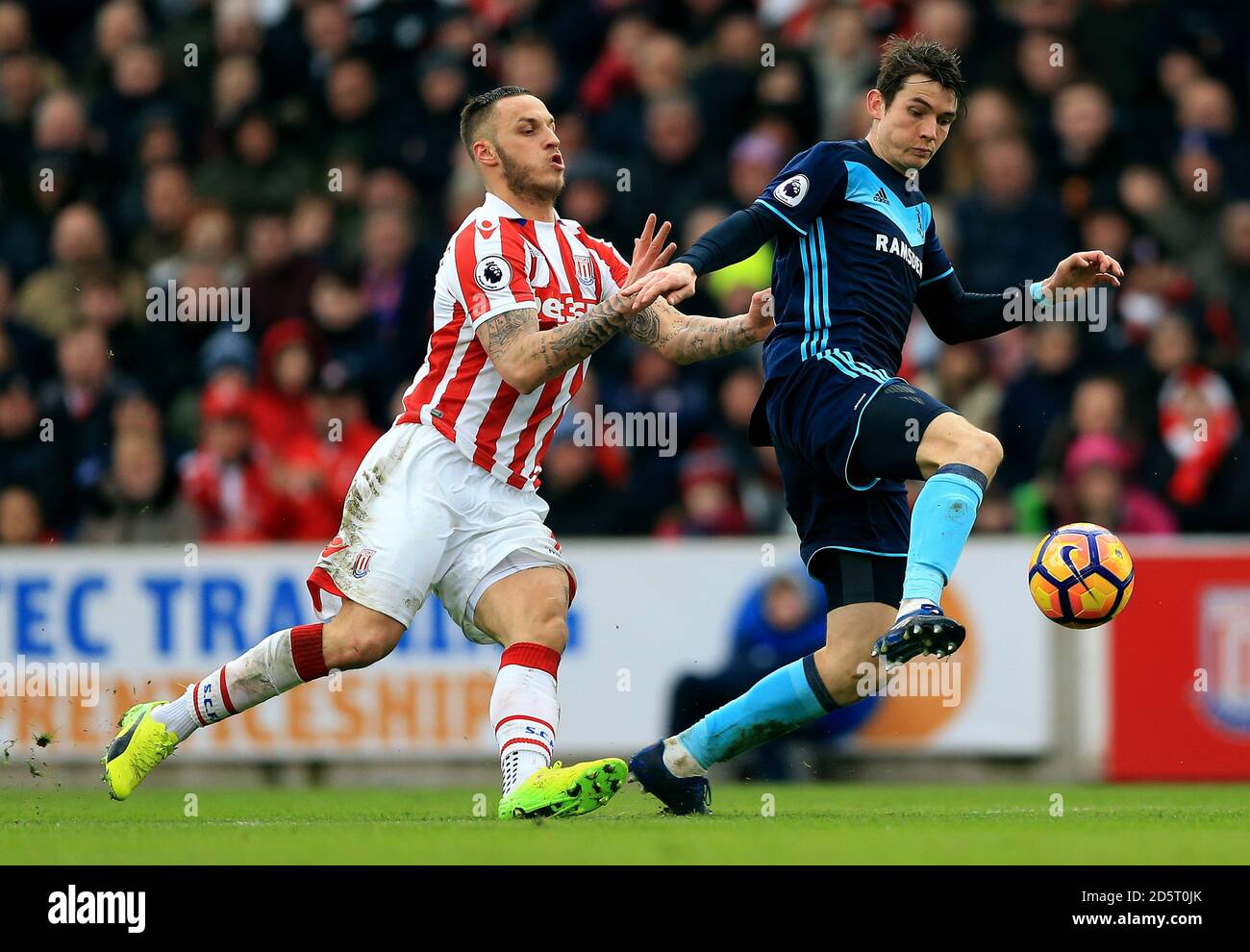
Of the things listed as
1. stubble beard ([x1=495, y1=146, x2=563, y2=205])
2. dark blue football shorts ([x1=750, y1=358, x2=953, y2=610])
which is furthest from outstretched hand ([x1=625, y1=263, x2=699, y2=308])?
stubble beard ([x1=495, y1=146, x2=563, y2=205])

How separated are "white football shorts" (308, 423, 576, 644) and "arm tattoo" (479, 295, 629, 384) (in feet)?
1.52

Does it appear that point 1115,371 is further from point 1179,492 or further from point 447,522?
point 447,522

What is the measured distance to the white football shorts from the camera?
23.7 feet

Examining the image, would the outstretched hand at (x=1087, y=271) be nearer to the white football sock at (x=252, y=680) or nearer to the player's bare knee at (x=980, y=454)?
the player's bare knee at (x=980, y=454)

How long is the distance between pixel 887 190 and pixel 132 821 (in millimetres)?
3687

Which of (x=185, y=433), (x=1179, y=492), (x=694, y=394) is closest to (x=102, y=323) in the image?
(x=185, y=433)

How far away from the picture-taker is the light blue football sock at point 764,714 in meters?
7.48

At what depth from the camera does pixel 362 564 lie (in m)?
7.23

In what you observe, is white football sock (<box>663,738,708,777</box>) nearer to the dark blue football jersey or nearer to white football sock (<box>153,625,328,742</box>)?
white football sock (<box>153,625,328,742</box>)

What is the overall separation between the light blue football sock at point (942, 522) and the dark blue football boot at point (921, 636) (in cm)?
20

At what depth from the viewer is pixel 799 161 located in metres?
7.36

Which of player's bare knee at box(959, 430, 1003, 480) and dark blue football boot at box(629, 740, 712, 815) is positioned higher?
player's bare knee at box(959, 430, 1003, 480)

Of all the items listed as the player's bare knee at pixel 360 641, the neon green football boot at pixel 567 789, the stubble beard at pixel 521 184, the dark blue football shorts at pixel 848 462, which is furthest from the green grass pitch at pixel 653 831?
the stubble beard at pixel 521 184
